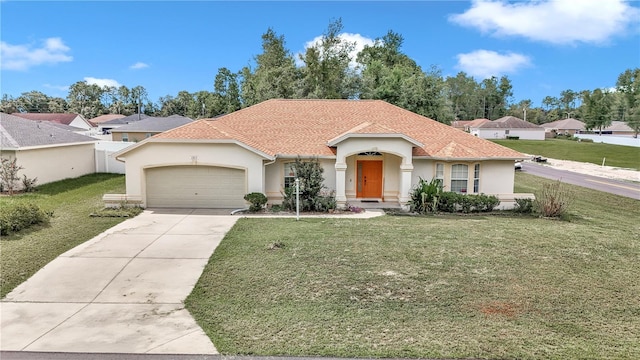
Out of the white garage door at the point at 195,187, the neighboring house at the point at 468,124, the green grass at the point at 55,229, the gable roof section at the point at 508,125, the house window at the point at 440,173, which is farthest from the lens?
the neighboring house at the point at 468,124

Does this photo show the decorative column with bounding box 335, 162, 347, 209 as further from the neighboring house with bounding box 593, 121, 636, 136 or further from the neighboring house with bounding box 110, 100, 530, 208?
the neighboring house with bounding box 593, 121, 636, 136

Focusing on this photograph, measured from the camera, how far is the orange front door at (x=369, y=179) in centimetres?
2034

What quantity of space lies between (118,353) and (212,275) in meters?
3.50

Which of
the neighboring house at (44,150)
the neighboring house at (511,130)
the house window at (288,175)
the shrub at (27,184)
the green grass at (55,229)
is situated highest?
the neighboring house at (511,130)

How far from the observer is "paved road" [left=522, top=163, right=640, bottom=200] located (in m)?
27.7

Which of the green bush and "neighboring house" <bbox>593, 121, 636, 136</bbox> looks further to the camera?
"neighboring house" <bbox>593, 121, 636, 136</bbox>

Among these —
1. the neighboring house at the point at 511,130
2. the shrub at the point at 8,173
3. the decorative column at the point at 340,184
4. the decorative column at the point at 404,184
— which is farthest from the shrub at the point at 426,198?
the neighboring house at the point at 511,130

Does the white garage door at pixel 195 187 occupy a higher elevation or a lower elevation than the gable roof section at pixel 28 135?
lower

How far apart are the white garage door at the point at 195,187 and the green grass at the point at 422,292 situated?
3.95m

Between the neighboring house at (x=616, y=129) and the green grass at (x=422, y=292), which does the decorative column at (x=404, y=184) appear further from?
the neighboring house at (x=616, y=129)

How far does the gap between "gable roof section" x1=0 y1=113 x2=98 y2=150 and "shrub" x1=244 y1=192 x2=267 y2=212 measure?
12.3 metres

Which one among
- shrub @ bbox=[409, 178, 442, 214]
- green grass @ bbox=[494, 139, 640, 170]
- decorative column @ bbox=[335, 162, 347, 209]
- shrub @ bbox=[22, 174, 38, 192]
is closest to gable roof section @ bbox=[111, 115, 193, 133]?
shrub @ bbox=[22, 174, 38, 192]

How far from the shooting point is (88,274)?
401 inches

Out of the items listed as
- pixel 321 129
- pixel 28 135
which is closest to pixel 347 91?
pixel 321 129
